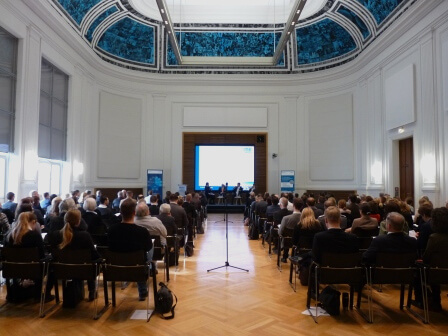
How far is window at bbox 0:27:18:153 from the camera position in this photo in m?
9.55

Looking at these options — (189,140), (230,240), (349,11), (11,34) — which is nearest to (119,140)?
(189,140)

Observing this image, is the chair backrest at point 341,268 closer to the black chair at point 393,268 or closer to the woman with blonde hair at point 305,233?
the black chair at point 393,268

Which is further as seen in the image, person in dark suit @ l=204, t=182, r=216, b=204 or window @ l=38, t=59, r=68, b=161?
person in dark suit @ l=204, t=182, r=216, b=204

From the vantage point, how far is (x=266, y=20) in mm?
16438

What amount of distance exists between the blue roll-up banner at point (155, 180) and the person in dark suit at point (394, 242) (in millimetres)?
13829

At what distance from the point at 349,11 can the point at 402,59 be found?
371 centimetres

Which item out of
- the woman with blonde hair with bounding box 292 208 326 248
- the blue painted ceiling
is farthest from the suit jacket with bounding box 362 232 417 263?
the blue painted ceiling

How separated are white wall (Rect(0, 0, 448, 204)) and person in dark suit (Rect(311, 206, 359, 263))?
6919 millimetres

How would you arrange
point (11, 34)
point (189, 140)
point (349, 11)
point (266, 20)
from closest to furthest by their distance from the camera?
point (11, 34) < point (349, 11) < point (266, 20) < point (189, 140)

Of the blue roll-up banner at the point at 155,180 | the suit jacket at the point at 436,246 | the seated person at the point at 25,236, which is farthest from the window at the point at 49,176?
the suit jacket at the point at 436,246

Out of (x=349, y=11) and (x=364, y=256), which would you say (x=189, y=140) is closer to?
(x=349, y=11)

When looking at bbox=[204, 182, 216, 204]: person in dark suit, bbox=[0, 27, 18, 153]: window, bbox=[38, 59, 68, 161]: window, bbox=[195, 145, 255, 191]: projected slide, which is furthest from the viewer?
bbox=[195, 145, 255, 191]: projected slide

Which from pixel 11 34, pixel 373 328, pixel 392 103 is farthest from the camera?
pixel 392 103

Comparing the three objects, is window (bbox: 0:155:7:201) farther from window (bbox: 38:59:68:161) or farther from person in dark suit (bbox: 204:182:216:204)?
person in dark suit (bbox: 204:182:216:204)
